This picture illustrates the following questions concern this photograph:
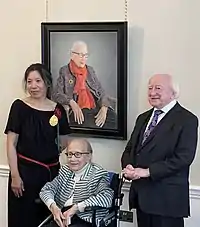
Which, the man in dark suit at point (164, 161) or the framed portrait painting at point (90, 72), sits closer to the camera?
the man in dark suit at point (164, 161)

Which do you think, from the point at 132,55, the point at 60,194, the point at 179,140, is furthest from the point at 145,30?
the point at 60,194

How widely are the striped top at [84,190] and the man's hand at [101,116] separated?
0.54 metres

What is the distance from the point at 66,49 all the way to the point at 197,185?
140 centimetres

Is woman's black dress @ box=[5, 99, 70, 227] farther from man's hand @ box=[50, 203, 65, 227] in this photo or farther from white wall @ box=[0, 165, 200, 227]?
white wall @ box=[0, 165, 200, 227]

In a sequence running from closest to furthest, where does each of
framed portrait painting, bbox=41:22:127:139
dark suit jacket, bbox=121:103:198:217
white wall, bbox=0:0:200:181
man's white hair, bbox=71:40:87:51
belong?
dark suit jacket, bbox=121:103:198:217 < white wall, bbox=0:0:200:181 < framed portrait painting, bbox=41:22:127:139 < man's white hair, bbox=71:40:87:51

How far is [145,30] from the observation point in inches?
144

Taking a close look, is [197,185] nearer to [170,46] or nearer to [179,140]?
[179,140]

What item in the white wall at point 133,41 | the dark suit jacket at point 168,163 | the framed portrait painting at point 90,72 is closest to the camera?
the dark suit jacket at point 168,163

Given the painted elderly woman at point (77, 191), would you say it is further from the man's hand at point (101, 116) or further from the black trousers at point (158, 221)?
the man's hand at point (101, 116)

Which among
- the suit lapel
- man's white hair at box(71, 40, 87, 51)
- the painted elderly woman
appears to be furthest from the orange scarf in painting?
the suit lapel

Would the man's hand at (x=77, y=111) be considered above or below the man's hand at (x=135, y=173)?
above

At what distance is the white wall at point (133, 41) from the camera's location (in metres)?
3.54

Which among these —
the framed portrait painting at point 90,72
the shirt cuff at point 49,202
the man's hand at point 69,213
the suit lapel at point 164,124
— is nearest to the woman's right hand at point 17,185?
the shirt cuff at point 49,202

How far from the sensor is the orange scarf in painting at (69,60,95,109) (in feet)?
12.8
